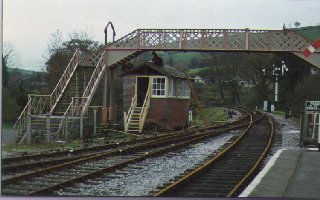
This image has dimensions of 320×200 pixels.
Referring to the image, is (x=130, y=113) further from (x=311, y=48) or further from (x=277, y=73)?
(x=311, y=48)

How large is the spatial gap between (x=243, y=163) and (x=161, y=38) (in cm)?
107

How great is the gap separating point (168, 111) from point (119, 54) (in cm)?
53

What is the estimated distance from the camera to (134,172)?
3.48 meters

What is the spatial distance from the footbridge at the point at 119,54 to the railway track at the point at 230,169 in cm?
55

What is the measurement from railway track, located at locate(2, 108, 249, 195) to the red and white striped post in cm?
62

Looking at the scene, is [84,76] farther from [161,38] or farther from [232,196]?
[232,196]

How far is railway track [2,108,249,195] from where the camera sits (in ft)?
8.89

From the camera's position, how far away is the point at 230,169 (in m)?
3.19

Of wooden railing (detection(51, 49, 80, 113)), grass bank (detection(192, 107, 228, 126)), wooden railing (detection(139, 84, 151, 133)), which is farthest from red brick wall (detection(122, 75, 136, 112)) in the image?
grass bank (detection(192, 107, 228, 126))

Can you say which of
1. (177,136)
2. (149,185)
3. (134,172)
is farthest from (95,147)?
(149,185)

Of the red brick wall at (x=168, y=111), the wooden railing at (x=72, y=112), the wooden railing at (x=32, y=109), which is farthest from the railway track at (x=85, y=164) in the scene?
the wooden railing at (x=72, y=112)

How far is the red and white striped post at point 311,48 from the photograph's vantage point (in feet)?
8.72

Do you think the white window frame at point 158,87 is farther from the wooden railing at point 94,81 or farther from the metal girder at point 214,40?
the wooden railing at point 94,81

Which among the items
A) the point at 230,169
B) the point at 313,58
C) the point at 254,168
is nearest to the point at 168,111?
the point at 230,169
